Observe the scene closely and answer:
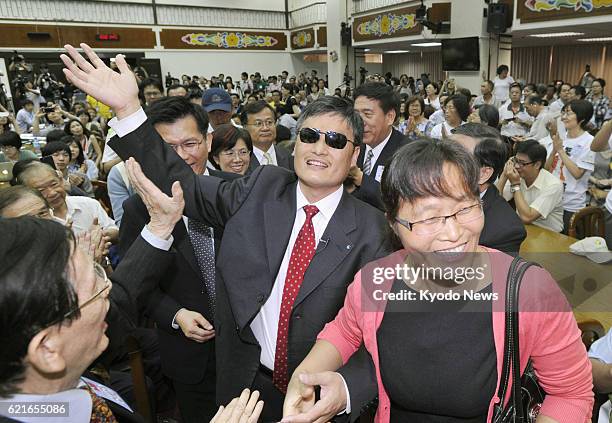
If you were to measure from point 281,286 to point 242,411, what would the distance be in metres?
0.45

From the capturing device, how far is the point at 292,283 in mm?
1383

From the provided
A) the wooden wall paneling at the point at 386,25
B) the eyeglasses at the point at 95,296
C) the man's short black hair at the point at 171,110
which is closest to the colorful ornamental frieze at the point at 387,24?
the wooden wall paneling at the point at 386,25

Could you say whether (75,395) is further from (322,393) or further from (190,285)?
(190,285)

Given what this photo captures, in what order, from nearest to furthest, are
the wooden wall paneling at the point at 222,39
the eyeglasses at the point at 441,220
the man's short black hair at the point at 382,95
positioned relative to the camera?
the eyeglasses at the point at 441,220, the man's short black hair at the point at 382,95, the wooden wall paneling at the point at 222,39

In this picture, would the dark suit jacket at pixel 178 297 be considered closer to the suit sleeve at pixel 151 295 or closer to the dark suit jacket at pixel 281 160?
the suit sleeve at pixel 151 295

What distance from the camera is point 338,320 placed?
4.12ft

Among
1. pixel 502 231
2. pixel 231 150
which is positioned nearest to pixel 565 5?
pixel 231 150

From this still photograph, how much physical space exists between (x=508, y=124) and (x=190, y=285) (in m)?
6.47

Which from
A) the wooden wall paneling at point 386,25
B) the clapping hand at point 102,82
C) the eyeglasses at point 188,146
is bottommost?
the eyeglasses at point 188,146

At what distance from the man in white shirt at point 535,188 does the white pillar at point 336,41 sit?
12684 mm

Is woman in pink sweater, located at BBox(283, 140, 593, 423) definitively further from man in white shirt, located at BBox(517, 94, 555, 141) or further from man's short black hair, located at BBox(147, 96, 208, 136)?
man in white shirt, located at BBox(517, 94, 555, 141)

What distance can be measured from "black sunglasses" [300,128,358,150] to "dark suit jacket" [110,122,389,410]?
17 cm


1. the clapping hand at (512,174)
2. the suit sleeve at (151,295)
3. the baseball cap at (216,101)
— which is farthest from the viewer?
the baseball cap at (216,101)

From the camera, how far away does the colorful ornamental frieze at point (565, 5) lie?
25.1 ft
